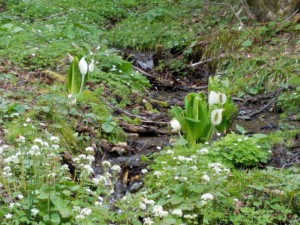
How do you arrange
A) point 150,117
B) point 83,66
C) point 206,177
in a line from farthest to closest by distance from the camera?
point 150,117
point 83,66
point 206,177

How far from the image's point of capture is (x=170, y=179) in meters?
3.46

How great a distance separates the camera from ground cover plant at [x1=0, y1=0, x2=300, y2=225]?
3027 millimetres

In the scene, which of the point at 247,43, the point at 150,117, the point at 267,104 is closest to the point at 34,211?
the point at 150,117

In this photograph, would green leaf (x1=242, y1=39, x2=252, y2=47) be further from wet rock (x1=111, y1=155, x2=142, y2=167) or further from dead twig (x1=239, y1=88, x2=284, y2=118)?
wet rock (x1=111, y1=155, x2=142, y2=167)

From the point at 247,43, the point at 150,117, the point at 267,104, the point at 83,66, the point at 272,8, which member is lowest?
the point at 150,117

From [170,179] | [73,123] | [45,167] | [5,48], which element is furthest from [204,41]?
[45,167]

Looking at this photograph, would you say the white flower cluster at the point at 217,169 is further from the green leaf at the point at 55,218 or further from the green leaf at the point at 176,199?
the green leaf at the point at 55,218

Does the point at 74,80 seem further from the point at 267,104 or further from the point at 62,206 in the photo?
the point at 62,206

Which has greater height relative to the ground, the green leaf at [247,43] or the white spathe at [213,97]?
the white spathe at [213,97]

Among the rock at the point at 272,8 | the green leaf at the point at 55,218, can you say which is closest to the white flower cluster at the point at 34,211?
the green leaf at the point at 55,218

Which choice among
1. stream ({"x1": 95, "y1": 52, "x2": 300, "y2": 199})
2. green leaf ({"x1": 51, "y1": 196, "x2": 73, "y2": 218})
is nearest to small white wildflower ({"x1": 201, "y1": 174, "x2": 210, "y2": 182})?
green leaf ({"x1": 51, "y1": 196, "x2": 73, "y2": 218})

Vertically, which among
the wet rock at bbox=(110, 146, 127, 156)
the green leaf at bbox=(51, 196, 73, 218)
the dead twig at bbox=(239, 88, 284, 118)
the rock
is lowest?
the wet rock at bbox=(110, 146, 127, 156)

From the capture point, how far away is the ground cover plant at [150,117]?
9.93 feet

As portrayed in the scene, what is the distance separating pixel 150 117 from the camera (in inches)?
227
